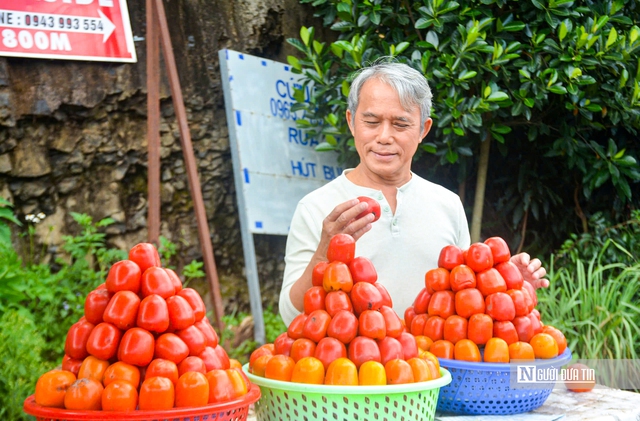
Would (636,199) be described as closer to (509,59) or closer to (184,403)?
(509,59)

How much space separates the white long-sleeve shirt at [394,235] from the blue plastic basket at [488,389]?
1.84ft

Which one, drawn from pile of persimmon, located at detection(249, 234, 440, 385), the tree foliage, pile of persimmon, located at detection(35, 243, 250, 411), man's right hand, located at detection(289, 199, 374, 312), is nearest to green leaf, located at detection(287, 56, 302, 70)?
the tree foliage

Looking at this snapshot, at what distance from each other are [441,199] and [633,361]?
207 cm

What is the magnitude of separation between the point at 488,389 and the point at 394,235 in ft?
2.38

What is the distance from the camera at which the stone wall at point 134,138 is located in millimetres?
3588

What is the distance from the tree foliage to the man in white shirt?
125 centimetres

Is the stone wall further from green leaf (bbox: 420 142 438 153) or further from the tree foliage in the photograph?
green leaf (bbox: 420 142 438 153)

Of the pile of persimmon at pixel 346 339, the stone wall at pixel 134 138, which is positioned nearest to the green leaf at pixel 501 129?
the stone wall at pixel 134 138

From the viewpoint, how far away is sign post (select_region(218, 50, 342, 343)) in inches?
164

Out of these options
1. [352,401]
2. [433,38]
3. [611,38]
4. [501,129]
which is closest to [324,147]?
[433,38]

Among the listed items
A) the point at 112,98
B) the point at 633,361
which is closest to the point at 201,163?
the point at 112,98

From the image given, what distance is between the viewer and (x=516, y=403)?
1859mm

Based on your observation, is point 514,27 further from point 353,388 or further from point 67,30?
point 353,388

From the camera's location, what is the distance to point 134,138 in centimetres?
404
